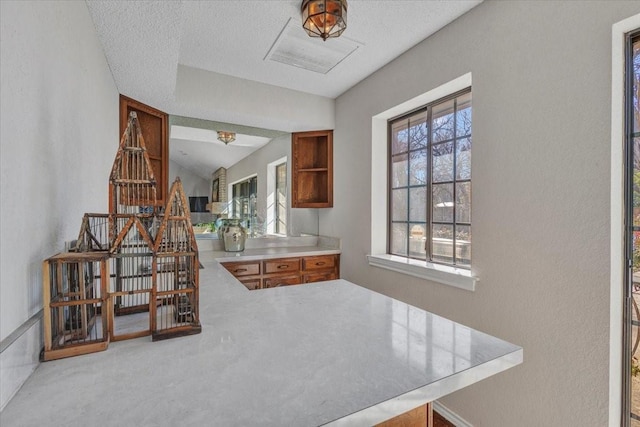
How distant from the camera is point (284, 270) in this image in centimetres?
284

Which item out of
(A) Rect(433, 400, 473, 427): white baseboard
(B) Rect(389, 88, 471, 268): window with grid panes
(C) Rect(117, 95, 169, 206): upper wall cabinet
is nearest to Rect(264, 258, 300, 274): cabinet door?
(B) Rect(389, 88, 471, 268): window with grid panes

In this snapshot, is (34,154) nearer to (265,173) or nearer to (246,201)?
(246,201)

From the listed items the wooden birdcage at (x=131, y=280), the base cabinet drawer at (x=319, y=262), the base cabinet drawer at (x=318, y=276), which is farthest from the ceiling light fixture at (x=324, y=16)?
the base cabinet drawer at (x=318, y=276)

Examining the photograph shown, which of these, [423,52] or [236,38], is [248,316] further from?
[423,52]

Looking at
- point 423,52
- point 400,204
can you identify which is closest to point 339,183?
point 400,204

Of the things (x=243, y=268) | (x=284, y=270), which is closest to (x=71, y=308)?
(x=243, y=268)

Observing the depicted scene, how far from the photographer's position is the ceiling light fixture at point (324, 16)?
5.12 ft

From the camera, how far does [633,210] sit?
1.20 metres

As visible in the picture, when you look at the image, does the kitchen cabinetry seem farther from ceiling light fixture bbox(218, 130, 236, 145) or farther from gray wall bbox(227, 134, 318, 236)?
ceiling light fixture bbox(218, 130, 236, 145)

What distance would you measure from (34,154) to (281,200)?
270cm

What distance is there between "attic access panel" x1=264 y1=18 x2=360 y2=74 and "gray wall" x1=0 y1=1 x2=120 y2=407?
1.17 meters

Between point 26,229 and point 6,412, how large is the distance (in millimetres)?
392

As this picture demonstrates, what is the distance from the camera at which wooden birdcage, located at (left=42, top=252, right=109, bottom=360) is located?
2.35 ft

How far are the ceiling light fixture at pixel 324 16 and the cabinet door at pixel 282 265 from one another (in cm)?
191
